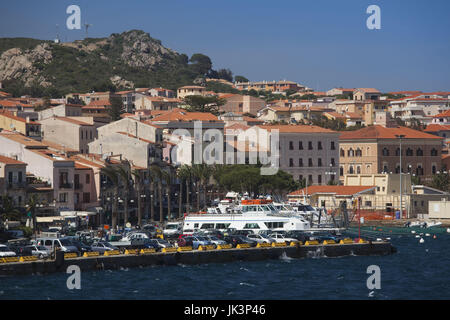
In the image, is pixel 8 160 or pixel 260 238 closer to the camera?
pixel 260 238

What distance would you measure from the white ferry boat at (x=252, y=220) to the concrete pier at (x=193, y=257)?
6.63 m

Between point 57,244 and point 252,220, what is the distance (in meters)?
21.9

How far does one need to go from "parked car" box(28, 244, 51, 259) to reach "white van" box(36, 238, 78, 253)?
35cm

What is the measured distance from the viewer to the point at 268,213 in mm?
84500

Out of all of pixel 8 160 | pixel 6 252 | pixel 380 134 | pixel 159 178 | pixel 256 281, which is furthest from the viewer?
pixel 380 134

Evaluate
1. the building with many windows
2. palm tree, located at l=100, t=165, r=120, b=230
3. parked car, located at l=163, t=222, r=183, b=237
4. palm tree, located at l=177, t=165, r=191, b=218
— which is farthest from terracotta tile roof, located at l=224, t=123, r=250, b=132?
parked car, located at l=163, t=222, r=183, b=237

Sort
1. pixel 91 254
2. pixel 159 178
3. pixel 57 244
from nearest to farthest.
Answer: pixel 91 254
pixel 57 244
pixel 159 178

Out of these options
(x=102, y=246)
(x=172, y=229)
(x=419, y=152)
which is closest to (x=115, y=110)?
(x=419, y=152)

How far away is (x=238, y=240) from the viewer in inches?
3004

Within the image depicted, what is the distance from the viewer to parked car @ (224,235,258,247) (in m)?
75.7

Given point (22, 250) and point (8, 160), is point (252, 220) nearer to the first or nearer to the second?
point (8, 160)

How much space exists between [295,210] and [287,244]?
48.6 feet
